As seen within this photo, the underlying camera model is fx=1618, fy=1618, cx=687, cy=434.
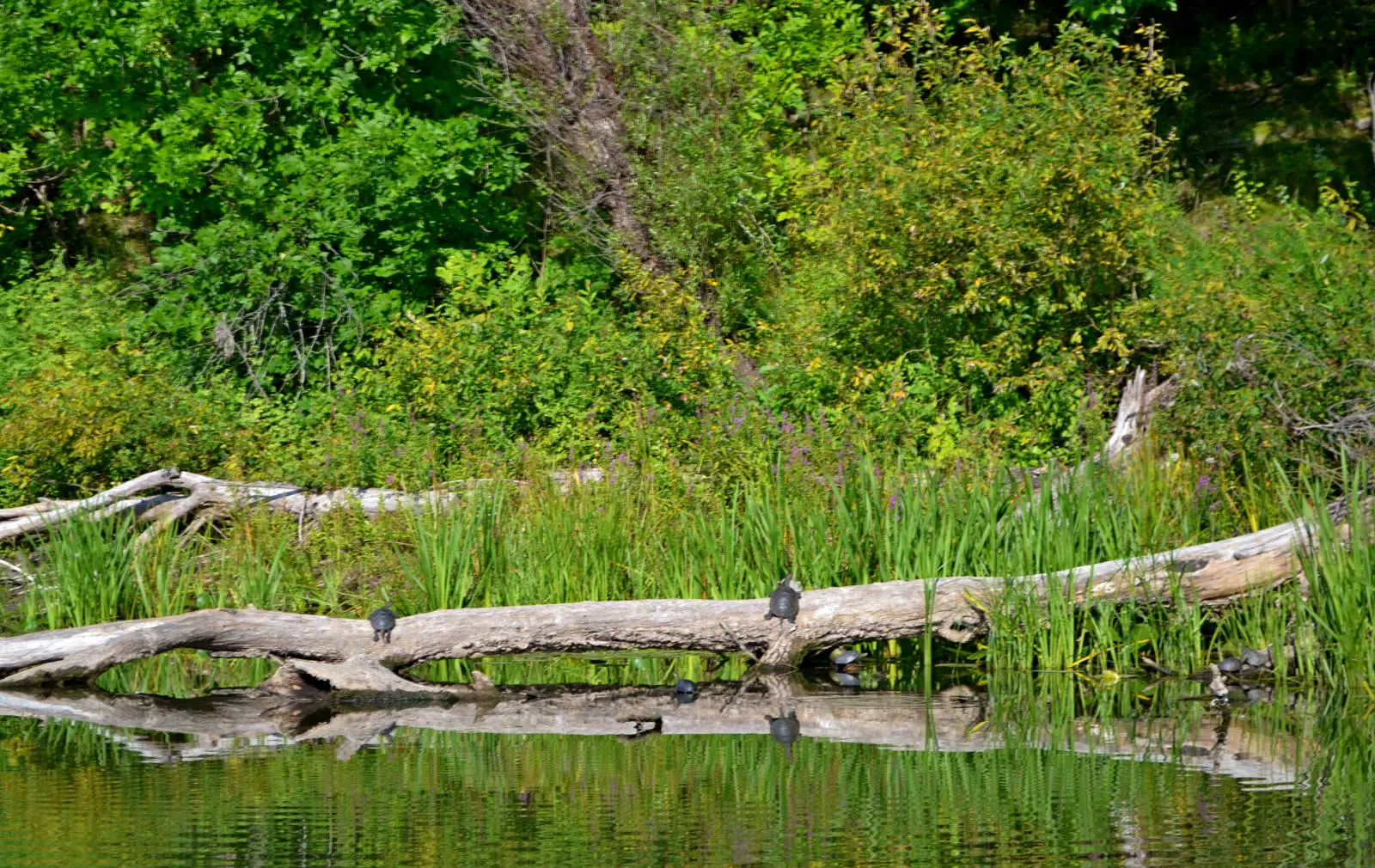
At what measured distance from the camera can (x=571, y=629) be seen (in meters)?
8.34

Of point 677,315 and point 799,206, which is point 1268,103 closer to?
point 799,206

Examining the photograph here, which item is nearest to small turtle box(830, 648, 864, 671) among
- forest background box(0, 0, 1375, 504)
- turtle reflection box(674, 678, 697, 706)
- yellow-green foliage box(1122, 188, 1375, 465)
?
turtle reflection box(674, 678, 697, 706)

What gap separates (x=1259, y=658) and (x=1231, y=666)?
0.47ft

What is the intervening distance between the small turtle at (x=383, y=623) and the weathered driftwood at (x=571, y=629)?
0.05 m

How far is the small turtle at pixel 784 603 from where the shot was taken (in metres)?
8.27

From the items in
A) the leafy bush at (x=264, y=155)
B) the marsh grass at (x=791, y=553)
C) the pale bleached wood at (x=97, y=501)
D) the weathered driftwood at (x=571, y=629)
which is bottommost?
the weathered driftwood at (x=571, y=629)

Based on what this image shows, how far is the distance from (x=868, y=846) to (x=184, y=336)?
35.9ft

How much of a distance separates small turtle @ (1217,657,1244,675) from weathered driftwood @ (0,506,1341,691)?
18.5 inches

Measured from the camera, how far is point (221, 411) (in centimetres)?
1302

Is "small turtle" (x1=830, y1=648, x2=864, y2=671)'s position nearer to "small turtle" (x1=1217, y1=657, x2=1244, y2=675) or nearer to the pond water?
the pond water

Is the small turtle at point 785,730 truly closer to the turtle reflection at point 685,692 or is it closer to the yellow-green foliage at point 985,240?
the turtle reflection at point 685,692

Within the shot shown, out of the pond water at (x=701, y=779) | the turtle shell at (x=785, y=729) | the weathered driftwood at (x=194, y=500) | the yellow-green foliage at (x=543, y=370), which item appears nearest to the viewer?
the pond water at (x=701, y=779)

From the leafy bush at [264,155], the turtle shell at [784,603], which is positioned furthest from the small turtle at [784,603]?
the leafy bush at [264,155]

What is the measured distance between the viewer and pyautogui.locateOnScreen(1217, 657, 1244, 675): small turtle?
787 cm
